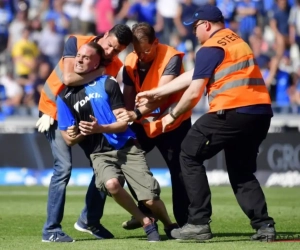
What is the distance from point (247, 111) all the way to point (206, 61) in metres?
0.65

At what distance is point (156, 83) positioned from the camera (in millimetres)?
8906

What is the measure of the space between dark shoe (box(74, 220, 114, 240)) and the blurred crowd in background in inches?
412

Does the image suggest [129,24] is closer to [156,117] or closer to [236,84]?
[156,117]

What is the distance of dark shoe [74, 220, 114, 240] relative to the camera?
29.6 feet

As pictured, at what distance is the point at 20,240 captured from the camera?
336 inches

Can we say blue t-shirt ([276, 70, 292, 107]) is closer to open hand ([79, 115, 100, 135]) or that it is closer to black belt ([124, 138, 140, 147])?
black belt ([124, 138, 140, 147])

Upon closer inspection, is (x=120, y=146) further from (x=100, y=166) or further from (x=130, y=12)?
(x=130, y=12)

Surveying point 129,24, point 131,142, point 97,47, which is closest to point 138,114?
point 131,142

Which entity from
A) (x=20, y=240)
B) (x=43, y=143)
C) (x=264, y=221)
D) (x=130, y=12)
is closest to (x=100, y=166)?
(x=20, y=240)

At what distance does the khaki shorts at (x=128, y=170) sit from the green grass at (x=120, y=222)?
1.75 feet

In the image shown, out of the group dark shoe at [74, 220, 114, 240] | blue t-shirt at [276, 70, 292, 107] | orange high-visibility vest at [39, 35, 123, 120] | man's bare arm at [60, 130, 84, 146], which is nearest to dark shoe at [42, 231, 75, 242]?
dark shoe at [74, 220, 114, 240]

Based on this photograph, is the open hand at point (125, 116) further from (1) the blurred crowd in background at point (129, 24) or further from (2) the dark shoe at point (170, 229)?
(1) the blurred crowd in background at point (129, 24)

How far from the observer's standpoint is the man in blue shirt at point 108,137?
8289 millimetres

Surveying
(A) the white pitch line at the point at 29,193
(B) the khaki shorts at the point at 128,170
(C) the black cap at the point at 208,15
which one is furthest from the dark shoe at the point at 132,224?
(A) the white pitch line at the point at 29,193
